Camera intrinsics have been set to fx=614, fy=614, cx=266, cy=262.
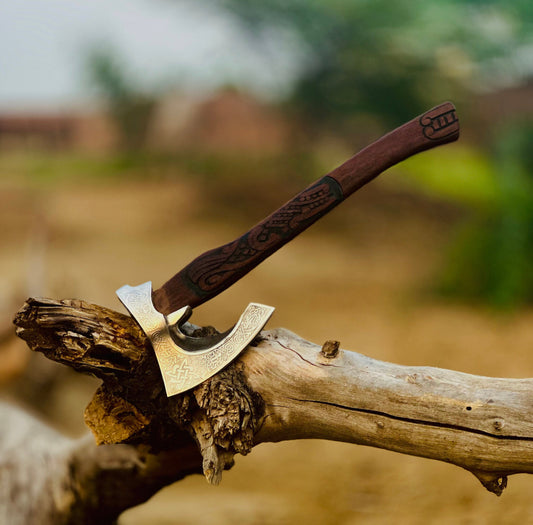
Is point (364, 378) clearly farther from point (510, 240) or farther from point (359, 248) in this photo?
point (359, 248)

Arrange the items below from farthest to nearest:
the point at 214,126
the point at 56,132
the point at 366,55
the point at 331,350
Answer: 1. the point at 214,126
2. the point at 56,132
3. the point at 366,55
4. the point at 331,350

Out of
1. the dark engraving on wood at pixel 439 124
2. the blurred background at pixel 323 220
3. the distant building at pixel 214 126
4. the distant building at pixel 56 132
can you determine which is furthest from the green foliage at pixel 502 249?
the distant building at pixel 56 132

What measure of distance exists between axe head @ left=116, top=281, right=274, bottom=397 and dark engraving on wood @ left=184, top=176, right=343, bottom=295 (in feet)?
0.29

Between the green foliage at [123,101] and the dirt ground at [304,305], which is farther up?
the green foliage at [123,101]

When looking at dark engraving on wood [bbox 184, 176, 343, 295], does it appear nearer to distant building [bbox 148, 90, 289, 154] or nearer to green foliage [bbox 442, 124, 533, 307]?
green foliage [bbox 442, 124, 533, 307]

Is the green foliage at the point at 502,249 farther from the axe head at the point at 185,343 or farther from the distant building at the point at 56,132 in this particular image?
the distant building at the point at 56,132

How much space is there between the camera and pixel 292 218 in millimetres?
1344

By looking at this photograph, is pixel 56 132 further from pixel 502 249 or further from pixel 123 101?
pixel 502 249

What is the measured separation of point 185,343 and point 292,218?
35 centimetres

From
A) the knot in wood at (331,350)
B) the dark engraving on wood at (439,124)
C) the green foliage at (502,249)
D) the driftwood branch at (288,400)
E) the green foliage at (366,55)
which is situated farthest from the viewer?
the green foliage at (366,55)

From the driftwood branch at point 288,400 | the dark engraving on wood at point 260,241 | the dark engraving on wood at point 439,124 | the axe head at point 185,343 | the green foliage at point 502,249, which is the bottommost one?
the driftwood branch at point 288,400

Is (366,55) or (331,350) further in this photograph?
(366,55)

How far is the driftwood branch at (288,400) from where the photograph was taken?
3.64 ft

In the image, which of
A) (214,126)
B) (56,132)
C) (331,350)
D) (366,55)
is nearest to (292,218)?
(331,350)
